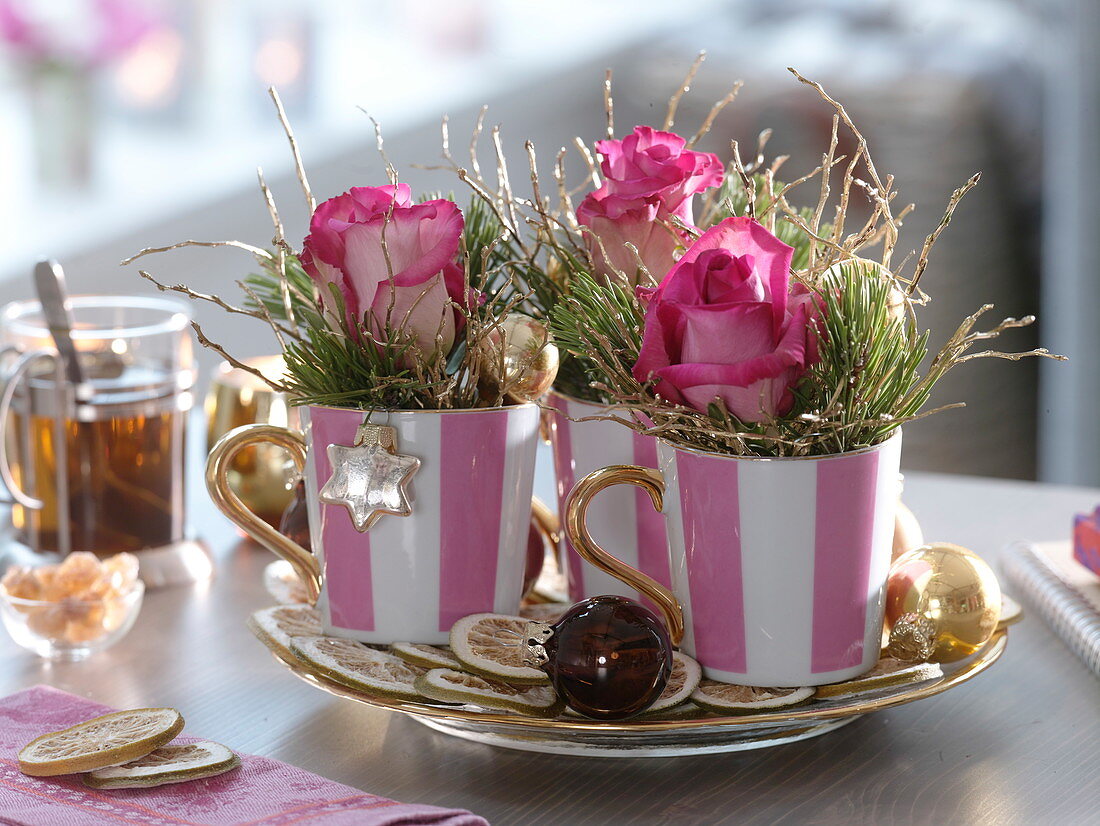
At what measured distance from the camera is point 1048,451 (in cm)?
244

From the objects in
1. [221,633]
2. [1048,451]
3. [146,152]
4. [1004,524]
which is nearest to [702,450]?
[221,633]

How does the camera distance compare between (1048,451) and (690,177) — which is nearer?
(690,177)

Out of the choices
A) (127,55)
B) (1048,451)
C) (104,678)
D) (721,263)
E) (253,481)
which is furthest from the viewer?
(1048,451)

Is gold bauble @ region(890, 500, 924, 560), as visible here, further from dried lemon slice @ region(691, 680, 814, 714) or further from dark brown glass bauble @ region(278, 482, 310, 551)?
dark brown glass bauble @ region(278, 482, 310, 551)

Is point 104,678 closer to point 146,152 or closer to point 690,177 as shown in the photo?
point 690,177

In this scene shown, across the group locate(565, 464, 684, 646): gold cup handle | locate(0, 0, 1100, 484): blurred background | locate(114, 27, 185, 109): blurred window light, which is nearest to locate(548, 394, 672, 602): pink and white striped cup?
locate(565, 464, 684, 646): gold cup handle

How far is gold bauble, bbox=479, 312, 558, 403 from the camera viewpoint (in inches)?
21.5

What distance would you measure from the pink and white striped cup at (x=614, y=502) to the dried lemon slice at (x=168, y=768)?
19 centimetres

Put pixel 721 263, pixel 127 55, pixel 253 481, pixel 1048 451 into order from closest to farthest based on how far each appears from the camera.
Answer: pixel 721 263, pixel 253 481, pixel 127 55, pixel 1048 451

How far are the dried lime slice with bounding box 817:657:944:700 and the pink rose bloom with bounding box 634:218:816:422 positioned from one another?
12cm

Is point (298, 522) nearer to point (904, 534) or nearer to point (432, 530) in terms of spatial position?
point (432, 530)

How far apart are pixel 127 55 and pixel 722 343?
193cm

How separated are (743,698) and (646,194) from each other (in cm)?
22

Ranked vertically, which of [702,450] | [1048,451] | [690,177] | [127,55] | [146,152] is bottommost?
[1048,451]
